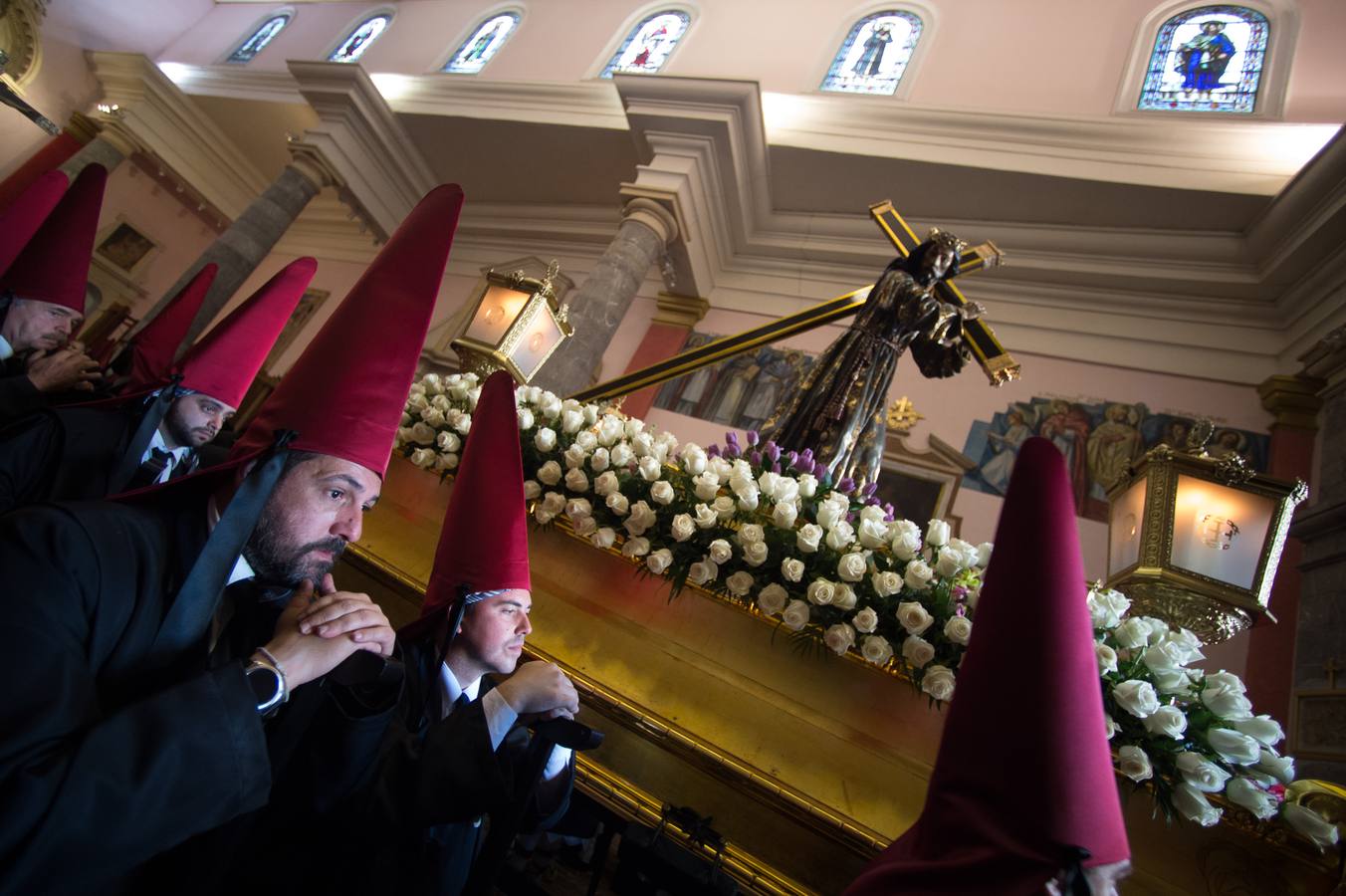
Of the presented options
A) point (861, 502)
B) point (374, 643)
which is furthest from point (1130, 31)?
point (374, 643)

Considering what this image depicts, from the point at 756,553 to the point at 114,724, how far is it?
4.49 ft

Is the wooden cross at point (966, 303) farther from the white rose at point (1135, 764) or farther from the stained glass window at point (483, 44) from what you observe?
the stained glass window at point (483, 44)

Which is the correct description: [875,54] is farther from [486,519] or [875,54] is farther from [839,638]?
[486,519]

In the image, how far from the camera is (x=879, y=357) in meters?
3.06

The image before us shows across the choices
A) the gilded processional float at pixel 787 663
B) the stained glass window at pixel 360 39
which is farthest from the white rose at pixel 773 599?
the stained glass window at pixel 360 39

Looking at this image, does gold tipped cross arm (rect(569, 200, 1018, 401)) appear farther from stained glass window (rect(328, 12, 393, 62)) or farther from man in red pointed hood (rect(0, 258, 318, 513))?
stained glass window (rect(328, 12, 393, 62))

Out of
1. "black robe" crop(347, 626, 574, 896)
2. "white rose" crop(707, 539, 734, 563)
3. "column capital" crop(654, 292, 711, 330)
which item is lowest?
"black robe" crop(347, 626, 574, 896)

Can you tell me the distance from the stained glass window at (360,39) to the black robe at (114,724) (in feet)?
45.4

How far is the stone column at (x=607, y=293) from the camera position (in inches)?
227

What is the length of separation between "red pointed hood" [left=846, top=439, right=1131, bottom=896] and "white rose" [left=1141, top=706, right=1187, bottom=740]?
2.99ft

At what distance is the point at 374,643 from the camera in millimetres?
1164

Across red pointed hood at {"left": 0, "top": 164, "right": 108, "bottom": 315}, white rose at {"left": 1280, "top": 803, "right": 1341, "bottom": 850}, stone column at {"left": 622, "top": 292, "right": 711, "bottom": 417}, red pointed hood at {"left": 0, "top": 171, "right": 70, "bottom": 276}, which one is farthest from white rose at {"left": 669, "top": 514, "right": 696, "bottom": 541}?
stone column at {"left": 622, "top": 292, "right": 711, "bottom": 417}

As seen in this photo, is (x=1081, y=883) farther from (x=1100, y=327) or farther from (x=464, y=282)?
(x=464, y=282)

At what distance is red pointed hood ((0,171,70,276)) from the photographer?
3.29 meters
